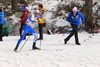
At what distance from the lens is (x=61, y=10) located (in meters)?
19.9

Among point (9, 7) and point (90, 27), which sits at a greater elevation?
point (9, 7)

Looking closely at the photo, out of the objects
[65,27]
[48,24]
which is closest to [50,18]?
[48,24]

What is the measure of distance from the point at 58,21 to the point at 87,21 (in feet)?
9.71

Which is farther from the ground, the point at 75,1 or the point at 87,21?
the point at 75,1

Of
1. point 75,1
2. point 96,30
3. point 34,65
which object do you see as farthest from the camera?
point 75,1

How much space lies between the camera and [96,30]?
15.8 metres

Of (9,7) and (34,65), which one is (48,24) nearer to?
(9,7)

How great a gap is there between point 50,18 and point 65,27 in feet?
8.07

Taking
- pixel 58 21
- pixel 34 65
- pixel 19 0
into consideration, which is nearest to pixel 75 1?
pixel 58 21

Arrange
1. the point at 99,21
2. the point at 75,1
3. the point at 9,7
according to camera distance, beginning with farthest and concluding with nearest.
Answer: the point at 9,7 → the point at 75,1 → the point at 99,21

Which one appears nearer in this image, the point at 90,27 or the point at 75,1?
the point at 90,27

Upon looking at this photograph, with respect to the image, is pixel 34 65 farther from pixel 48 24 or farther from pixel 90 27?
pixel 48 24

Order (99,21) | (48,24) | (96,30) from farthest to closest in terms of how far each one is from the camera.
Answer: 1. (48,24)
2. (99,21)
3. (96,30)

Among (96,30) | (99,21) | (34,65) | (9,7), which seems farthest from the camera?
(9,7)
